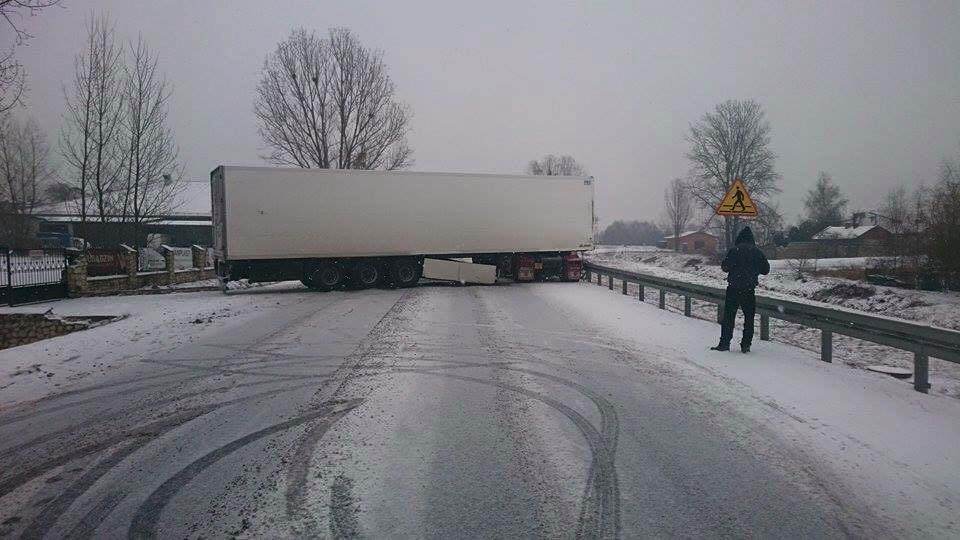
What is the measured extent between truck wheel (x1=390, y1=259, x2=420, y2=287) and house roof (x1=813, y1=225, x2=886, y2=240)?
6011 centimetres

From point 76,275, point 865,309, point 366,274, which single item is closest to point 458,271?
point 366,274

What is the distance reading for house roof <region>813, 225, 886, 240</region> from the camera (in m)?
68.0

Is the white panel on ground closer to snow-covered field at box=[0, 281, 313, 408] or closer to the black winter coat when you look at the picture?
snow-covered field at box=[0, 281, 313, 408]

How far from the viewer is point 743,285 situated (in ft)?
28.6

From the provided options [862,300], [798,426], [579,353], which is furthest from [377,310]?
[862,300]

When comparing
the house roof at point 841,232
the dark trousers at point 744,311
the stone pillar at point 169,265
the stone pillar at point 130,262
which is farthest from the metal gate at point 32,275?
the house roof at point 841,232

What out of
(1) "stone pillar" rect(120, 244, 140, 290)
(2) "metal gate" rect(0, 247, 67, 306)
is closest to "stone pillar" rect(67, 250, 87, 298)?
(2) "metal gate" rect(0, 247, 67, 306)

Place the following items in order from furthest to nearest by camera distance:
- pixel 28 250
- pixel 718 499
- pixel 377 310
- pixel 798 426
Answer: pixel 28 250
pixel 377 310
pixel 798 426
pixel 718 499

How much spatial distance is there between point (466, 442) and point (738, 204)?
809cm

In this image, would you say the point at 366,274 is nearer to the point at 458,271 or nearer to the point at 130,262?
the point at 458,271

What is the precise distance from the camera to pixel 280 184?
61.7 ft

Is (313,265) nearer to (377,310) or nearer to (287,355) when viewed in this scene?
(377,310)

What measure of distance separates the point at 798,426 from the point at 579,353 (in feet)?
12.3

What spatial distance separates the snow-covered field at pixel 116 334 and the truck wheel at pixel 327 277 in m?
1.07
